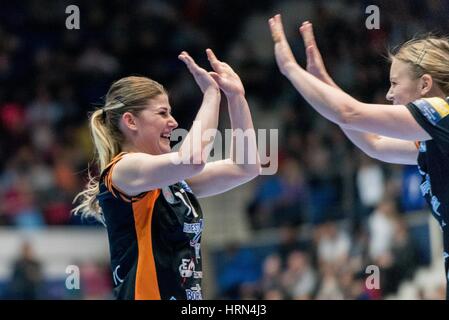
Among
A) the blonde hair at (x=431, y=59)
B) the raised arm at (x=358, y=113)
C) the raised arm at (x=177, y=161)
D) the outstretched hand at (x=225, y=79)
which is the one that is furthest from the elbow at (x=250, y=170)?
the blonde hair at (x=431, y=59)

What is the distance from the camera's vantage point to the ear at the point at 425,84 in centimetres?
426

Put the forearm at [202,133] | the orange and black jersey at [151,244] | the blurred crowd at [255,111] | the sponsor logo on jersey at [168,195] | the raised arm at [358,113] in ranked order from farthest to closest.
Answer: the blurred crowd at [255,111]
the sponsor logo on jersey at [168,195]
the orange and black jersey at [151,244]
the forearm at [202,133]
the raised arm at [358,113]

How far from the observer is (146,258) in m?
4.09

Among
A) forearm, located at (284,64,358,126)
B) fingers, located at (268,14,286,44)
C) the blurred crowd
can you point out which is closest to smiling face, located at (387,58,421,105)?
forearm, located at (284,64,358,126)

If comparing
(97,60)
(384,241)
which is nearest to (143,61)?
(97,60)

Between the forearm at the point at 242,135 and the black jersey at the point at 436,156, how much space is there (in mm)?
783

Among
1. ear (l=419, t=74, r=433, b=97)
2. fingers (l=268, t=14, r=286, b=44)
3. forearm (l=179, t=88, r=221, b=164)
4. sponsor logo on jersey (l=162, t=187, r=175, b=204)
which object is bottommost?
sponsor logo on jersey (l=162, t=187, r=175, b=204)

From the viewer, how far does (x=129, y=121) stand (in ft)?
14.2

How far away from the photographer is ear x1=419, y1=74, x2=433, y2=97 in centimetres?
426

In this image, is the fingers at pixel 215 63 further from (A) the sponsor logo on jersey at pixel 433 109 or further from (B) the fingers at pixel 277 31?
(A) the sponsor logo on jersey at pixel 433 109

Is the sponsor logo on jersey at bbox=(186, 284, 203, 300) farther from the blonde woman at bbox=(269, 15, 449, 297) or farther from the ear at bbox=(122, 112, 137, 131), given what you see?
the blonde woman at bbox=(269, 15, 449, 297)

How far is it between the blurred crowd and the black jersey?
2255 mm

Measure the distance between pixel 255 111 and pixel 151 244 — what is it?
738cm
